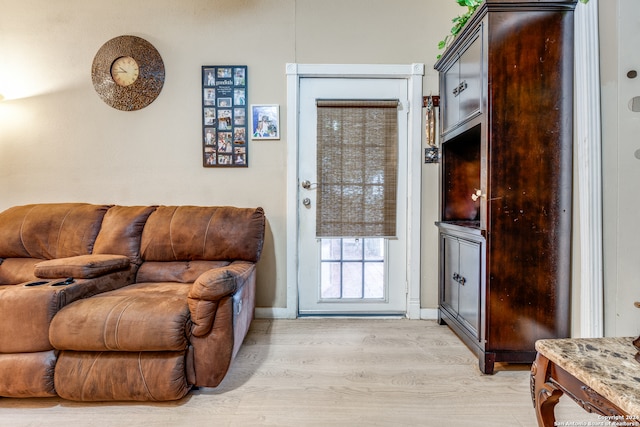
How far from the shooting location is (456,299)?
2.04 m

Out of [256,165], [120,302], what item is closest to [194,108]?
[256,165]

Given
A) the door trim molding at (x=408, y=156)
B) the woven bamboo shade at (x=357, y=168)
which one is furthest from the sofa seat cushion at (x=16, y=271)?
the woven bamboo shade at (x=357, y=168)

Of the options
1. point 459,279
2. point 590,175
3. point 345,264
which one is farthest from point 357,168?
point 590,175

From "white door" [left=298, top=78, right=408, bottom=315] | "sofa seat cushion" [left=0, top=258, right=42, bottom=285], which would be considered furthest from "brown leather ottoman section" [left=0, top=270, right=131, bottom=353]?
"white door" [left=298, top=78, right=408, bottom=315]

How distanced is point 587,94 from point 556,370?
131 centimetres

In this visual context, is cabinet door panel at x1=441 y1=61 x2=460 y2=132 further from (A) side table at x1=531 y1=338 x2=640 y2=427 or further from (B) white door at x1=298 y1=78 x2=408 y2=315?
(A) side table at x1=531 y1=338 x2=640 y2=427

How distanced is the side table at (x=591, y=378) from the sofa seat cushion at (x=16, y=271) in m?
2.72

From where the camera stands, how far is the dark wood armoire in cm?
160

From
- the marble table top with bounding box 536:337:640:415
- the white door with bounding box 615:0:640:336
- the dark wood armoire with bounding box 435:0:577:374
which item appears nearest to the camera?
the marble table top with bounding box 536:337:640:415

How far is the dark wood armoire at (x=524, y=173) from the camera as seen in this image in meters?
1.60

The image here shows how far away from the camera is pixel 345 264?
2.52 m

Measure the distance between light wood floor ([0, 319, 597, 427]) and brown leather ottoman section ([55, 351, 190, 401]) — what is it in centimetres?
8

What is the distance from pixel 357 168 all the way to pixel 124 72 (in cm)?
198

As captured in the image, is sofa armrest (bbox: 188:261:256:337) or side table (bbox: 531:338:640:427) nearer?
side table (bbox: 531:338:640:427)
